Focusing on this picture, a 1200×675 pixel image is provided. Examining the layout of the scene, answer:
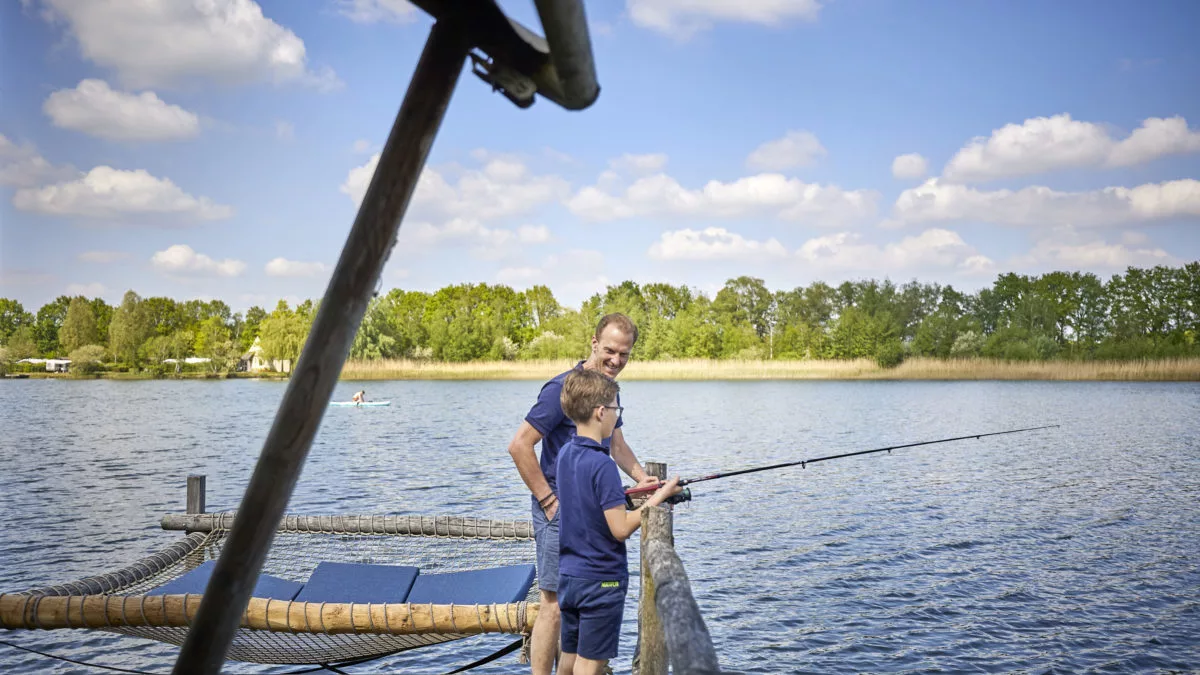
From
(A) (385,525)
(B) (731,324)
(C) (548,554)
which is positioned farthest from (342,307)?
(B) (731,324)

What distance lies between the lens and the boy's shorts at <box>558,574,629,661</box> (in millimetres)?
3529

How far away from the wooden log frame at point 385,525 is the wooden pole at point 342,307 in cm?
498

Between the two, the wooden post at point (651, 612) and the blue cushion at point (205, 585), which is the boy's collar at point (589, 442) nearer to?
the wooden post at point (651, 612)

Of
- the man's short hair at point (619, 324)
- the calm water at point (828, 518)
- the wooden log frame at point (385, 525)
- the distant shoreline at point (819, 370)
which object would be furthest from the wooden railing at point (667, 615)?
the distant shoreline at point (819, 370)

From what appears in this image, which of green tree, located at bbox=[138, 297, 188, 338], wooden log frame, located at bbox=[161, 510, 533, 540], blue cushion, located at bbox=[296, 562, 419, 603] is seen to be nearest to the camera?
blue cushion, located at bbox=[296, 562, 419, 603]

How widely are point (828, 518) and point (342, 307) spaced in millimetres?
13341

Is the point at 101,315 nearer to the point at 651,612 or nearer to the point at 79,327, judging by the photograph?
the point at 79,327

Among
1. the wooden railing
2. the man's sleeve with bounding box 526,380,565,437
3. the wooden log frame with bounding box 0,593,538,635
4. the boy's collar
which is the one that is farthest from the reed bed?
the boy's collar

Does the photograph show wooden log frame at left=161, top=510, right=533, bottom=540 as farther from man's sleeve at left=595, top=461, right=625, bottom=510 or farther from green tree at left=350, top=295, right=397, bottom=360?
green tree at left=350, top=295, right=397, bottom=360

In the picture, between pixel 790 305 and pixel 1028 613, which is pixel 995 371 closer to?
pixel 790 305

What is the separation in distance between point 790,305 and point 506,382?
108 feet

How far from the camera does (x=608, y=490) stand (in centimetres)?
349

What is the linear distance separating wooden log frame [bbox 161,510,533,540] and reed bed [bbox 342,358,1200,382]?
157 feet

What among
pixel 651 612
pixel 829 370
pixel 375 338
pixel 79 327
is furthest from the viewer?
pixel 79 327
